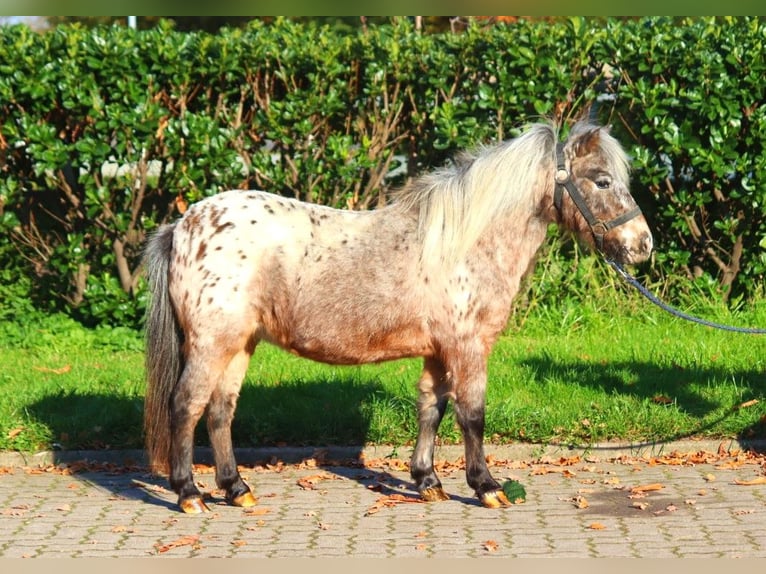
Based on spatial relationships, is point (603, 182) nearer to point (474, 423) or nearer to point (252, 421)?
point (474, 423)

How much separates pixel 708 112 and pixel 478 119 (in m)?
2.03

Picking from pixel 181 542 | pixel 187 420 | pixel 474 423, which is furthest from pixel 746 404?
pixel 181 542

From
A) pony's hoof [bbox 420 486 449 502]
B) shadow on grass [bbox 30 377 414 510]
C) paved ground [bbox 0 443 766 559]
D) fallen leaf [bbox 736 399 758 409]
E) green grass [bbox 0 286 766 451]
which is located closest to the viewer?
paved ground [bbox 0 443 766 559]

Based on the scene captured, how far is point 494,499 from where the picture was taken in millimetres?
6637

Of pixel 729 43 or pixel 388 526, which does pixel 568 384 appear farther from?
pixel 729 43

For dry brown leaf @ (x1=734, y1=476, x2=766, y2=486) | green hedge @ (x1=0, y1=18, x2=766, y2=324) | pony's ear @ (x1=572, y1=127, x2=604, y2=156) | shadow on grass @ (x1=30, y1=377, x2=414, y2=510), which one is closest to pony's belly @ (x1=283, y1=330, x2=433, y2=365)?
shadow on grass @ (x1=30, y1=377, x2=414, y2=510)

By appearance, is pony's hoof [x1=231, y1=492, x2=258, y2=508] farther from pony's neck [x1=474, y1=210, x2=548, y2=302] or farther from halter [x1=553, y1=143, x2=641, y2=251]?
halter [x1=553, y1=143, x2=641, y2=251]

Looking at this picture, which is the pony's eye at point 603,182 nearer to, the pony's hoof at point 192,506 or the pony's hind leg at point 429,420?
the pony's hind leg at point 429,420

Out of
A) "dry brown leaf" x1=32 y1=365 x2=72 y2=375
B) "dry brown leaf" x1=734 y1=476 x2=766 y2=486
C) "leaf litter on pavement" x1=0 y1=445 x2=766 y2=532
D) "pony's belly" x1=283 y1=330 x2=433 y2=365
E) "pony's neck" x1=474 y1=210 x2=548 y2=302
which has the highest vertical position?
"pony's neck" x1=474 y1=210 x2=548 y2=302

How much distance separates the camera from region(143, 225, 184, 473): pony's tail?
6.75 meters

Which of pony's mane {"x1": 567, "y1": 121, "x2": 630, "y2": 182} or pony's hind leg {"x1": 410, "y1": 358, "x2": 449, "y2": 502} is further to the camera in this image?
pony's hind leg {"x1": 410, "y1": 358, "x2": 449, "y2": 502}

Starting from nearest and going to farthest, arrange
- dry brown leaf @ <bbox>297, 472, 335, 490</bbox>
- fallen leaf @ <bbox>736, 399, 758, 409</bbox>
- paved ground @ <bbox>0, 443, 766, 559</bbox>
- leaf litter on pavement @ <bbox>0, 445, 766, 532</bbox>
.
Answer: paved ground @ <bbox>0, 443, 766, 559</bbox>, dry brown leaf @ <bbox>297, 472, 335, 490</bbox>, leaf litter on pavement @ <bbox>0, 445, 766, 532</bbox>, fallen leaf @ <bbox>736, 399, 758, 409</bbox>

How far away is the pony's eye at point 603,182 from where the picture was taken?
21.8 ft

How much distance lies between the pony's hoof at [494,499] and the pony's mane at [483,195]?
4.54ft
